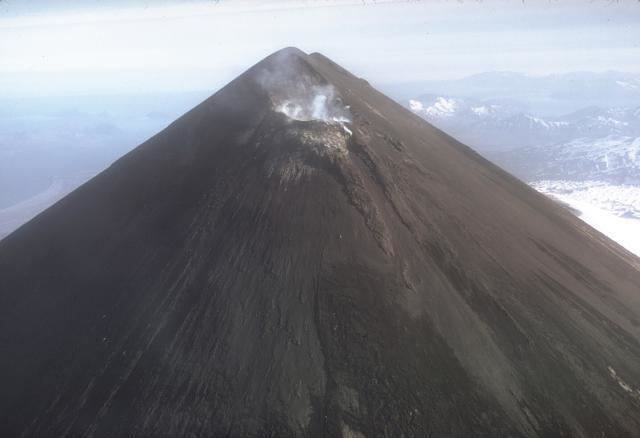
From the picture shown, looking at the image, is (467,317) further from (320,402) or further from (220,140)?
(220,140)

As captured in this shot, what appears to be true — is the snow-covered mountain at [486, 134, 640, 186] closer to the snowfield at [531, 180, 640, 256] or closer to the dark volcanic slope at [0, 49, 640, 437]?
the snowfield at [531, 180, 640, 256]

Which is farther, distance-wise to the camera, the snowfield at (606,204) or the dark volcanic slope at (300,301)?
the snowfield at (606,204)

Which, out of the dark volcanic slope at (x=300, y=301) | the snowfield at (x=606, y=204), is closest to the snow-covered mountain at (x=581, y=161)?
the snowfield at (x=606, y=204)

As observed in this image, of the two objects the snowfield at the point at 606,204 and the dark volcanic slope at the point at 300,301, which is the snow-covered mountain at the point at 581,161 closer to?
the snowfield at the point at 606,204

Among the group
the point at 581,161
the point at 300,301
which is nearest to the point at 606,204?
the point at 581,161

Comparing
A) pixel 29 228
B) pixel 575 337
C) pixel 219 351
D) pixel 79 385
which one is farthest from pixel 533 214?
pixel 29 228

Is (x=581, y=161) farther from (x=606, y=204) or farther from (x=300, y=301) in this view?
(x=300, y=301)
